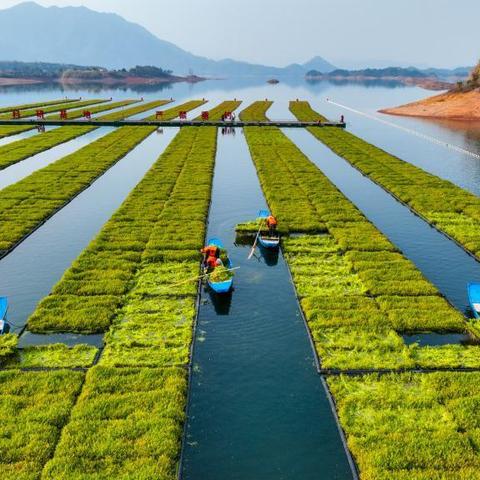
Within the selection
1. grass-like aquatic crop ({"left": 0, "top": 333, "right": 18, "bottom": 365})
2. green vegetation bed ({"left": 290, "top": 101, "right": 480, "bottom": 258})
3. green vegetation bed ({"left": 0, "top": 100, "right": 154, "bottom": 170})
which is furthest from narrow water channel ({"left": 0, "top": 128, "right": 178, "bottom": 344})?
green vegetation bed ({"left": 290, "top": 101, "right": 480, "bottom": 258})

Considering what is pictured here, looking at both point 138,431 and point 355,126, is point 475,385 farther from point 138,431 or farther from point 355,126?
point 355,126

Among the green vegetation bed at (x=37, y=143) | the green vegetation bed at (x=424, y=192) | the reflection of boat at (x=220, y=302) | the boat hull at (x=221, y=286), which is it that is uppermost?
A: the green vegetation bed at (x=37, y=143)

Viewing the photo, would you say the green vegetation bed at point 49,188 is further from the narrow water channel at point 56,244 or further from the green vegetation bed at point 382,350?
the green vegetation bed at point 382,350

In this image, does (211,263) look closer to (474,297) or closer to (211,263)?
(211,263)

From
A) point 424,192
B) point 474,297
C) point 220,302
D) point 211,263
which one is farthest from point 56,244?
point 424,192

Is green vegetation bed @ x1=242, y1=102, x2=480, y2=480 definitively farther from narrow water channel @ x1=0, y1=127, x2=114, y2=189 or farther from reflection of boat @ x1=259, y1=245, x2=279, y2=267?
narrow water channel @ x1=0, y1=127, x2=114, y2=189

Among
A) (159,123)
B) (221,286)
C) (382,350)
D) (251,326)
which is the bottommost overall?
(251,326)

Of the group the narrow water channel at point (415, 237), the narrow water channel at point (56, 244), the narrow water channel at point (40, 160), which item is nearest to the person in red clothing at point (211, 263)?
the narrow water channel at point (56, 244)
